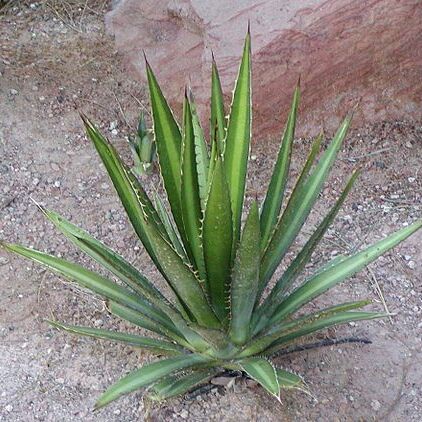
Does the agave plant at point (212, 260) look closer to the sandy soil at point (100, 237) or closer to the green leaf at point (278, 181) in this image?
the green leaf at point (278, 181)

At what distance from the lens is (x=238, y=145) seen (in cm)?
223

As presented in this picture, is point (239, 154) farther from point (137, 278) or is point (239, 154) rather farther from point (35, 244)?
point (35, 244)

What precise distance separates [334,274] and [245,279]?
0.33m

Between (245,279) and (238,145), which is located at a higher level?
(238,145)

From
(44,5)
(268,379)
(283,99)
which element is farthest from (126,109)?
(268,379)

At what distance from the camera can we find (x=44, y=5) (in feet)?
15.2

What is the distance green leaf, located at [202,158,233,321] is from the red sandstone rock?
1.57 meters

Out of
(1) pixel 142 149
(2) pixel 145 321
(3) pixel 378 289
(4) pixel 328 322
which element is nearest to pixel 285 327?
(4) pixel 328 322

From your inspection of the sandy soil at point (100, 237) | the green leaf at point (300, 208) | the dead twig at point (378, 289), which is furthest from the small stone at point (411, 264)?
the green leaf at point (300, 208)

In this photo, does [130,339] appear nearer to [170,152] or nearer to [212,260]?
[212,260]

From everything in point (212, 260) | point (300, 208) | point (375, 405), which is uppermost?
point (212, 260)

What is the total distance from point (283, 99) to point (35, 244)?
1271 millimetres

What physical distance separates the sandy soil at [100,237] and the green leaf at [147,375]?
0.72 feet

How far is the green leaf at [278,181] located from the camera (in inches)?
90.4
